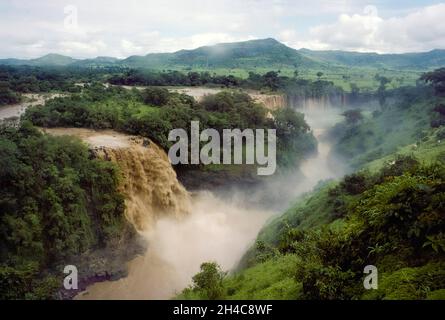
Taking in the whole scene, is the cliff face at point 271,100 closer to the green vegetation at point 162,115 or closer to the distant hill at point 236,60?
the green vegetation at point 162,115

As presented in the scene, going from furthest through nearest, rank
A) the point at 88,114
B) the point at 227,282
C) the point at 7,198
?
1. the point at 88,114
2. the point at 7,198
3. the point at 227,282

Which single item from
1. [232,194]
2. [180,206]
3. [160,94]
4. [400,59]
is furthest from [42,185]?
[400,59]

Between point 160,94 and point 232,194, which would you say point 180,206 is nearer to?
point 232,194

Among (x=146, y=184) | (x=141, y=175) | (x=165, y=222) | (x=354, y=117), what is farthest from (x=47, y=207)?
(x=354, y=117)

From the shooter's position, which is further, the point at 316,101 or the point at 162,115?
the point at 316,101

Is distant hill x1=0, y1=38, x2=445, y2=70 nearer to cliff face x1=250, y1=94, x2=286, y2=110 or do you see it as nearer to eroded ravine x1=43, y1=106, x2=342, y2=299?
cliff face x1=250, y1=94, x2=286, y2=110

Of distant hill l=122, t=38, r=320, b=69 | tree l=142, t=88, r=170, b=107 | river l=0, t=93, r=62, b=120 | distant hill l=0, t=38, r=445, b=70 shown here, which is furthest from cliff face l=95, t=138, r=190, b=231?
distant hill l=122, t=38, r=320, b=69

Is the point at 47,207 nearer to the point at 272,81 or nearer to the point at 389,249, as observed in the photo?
the point at 389,249

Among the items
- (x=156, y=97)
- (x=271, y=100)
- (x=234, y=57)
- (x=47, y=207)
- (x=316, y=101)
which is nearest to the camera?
(x=47, y=207)
